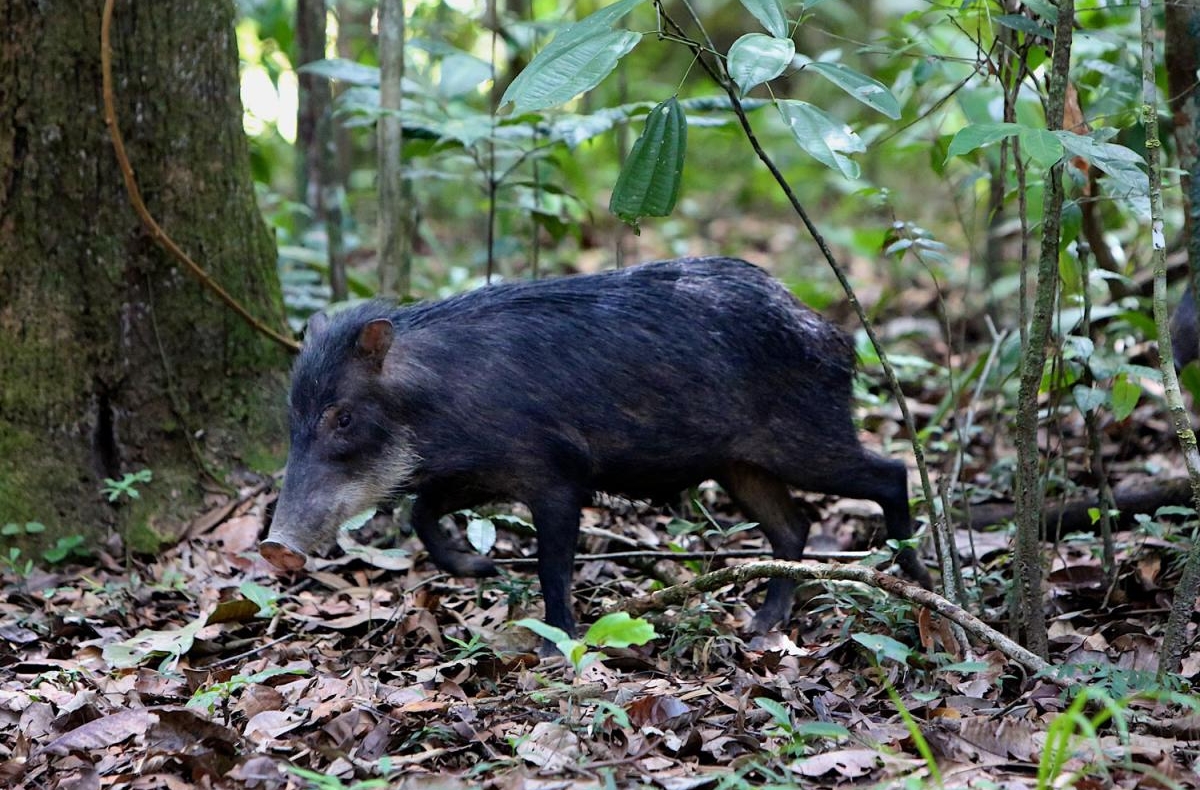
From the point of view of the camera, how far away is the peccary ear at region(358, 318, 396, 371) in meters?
4.47

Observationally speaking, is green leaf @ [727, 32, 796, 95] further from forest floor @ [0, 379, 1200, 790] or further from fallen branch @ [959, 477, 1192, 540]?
fallen branch @ [959, 477, 1192, 540]

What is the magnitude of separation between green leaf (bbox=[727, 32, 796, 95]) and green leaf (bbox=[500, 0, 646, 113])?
0.24 m

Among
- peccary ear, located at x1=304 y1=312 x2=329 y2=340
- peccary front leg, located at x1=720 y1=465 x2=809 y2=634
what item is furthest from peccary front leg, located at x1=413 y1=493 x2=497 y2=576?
peccary front leg, located at x1=720 y1=465 x2=809 y2=634

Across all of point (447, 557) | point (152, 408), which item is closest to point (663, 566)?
point (447, 557)

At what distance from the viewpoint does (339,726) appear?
353 cm

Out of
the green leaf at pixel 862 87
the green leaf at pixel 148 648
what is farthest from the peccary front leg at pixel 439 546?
the green leaf at pixel 862 87

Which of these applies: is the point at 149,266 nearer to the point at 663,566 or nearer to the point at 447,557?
the point at 447,557

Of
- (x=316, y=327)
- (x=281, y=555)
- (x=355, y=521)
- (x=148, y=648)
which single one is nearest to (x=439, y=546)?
(x=355, y=521)

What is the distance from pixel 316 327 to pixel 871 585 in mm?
2238

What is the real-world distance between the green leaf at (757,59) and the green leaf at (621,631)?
4.21 ft

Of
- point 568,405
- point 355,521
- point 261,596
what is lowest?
point 261,596

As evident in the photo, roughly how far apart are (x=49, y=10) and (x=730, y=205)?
8.73 meters

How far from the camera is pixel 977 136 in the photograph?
297 centimetres

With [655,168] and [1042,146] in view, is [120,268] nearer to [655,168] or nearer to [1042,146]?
[655,168]
